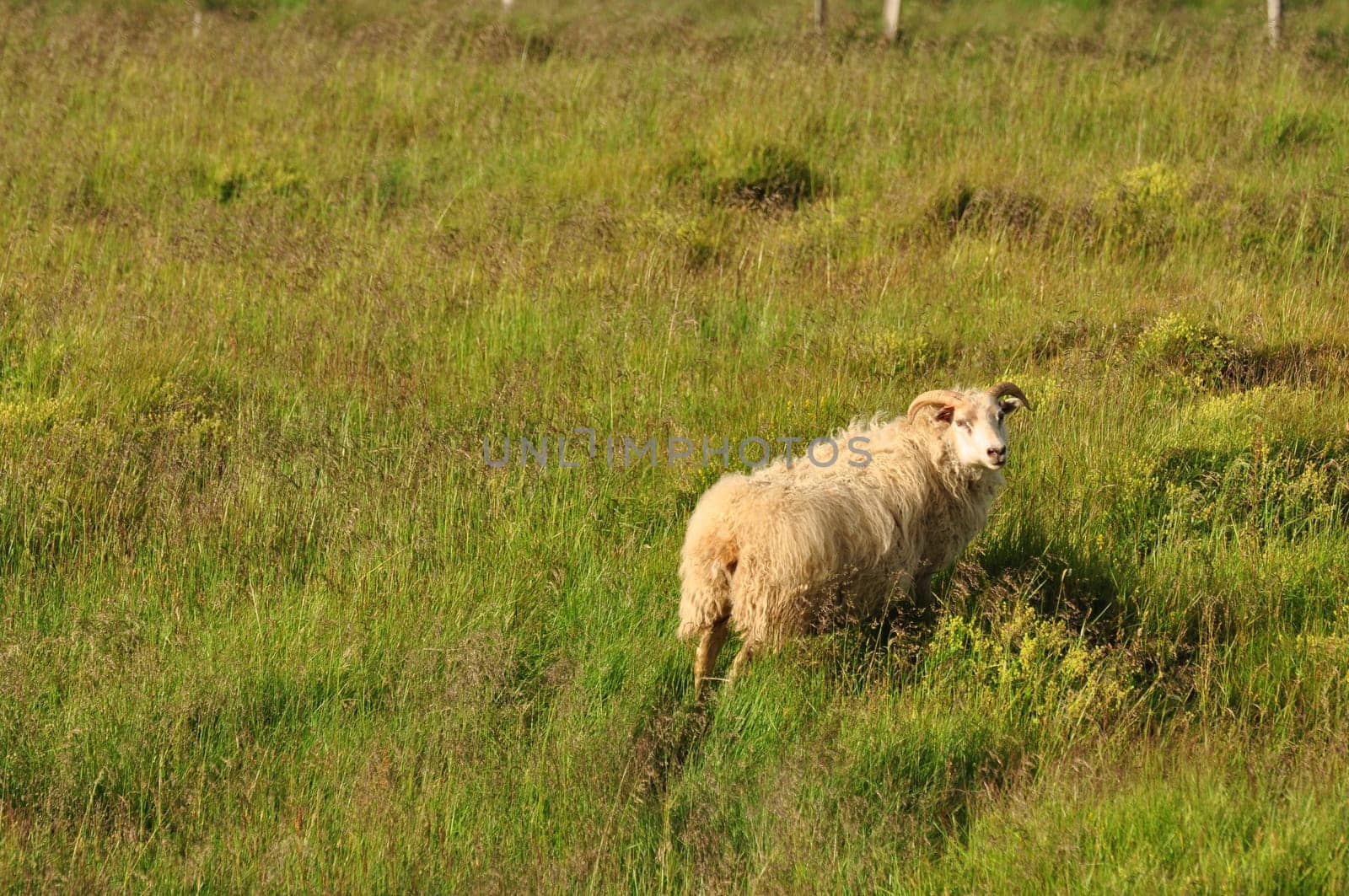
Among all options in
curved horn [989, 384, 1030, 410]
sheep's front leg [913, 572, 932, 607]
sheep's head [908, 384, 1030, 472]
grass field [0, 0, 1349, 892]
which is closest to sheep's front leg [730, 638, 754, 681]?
grass field [0, 0, 1349, 892]

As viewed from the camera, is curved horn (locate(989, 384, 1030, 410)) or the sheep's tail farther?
curved horn (locate(989, 384, 1030, 410))

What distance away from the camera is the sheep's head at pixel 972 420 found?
6.02 meters

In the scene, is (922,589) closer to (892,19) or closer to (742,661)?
(742,661)

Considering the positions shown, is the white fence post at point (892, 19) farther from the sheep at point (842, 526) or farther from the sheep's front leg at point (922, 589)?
the sheep's front leg at point (922, 589)

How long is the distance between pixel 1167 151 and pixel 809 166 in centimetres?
301

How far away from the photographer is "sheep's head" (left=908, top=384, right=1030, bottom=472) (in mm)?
6020

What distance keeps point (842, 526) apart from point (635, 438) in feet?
6.45

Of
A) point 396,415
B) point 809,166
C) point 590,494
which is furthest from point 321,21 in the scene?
point 590,494

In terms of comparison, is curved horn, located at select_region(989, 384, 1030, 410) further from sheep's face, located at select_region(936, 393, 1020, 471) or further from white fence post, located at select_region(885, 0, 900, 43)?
white fence post, located at select_region(885, 0, 900, 43)

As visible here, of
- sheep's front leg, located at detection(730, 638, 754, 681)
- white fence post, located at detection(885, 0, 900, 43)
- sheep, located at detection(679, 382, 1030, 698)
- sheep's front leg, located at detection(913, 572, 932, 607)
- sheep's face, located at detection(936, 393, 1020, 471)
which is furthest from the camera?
white fence post, located at detection(885, 0, 900, 43)

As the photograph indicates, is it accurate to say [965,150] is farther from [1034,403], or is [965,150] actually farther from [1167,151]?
[1034,403]

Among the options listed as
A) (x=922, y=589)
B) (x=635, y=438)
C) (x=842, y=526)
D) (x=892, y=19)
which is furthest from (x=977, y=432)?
(x=892, y=19)

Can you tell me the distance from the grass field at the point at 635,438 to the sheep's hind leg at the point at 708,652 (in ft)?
0.37

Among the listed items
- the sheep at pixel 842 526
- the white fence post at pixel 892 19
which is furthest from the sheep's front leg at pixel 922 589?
the white fence post at pixel 892 19
